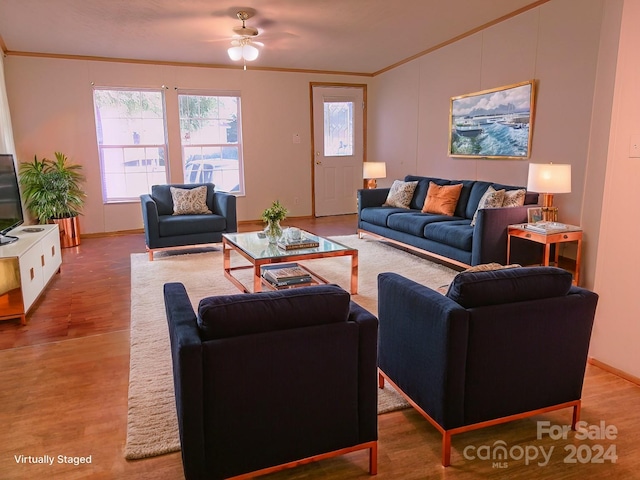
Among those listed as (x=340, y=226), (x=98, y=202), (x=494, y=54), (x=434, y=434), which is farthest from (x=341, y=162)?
(x=434, y=434)

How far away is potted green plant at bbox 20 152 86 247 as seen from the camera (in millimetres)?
5996

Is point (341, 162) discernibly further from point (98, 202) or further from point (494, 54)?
point (98, 202)

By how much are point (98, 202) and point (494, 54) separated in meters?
5.68

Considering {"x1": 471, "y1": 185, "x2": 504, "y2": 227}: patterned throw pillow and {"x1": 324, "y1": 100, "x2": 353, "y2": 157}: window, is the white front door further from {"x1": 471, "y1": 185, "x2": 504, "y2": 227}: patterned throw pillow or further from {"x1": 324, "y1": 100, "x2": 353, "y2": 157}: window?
{"x1": 471, "y1": 185, "x2": 504, "y2": 227}: patterned throw pillow

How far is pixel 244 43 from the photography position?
536 centimetres

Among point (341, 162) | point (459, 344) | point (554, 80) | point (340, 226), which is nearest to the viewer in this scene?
point (459, 344)

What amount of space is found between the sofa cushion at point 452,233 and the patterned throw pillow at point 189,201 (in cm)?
268

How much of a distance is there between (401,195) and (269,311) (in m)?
4.78

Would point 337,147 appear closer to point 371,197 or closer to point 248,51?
point 371,197

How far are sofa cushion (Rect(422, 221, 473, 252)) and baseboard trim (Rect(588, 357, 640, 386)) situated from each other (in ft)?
5.67

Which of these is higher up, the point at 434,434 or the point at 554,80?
the point at 554,80

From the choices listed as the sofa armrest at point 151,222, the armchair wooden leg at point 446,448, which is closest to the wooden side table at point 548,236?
the armchair wooden leg at point 446,448

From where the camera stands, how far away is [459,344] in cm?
178

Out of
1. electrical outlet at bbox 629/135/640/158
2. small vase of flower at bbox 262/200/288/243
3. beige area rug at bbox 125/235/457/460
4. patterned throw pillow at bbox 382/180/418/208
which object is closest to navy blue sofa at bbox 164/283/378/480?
beige area rug at bbox 125/235/457/460
